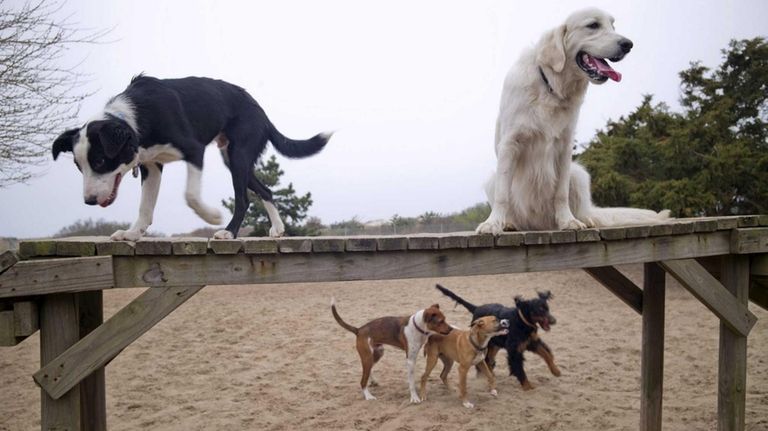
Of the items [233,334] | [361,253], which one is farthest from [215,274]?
[233,334]

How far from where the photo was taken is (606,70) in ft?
10.4

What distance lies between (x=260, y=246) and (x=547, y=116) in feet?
6.28

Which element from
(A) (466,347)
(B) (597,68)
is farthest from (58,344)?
(A) (466,347)

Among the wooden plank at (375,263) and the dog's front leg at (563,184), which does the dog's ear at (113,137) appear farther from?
the dog's front leg at (563,184)

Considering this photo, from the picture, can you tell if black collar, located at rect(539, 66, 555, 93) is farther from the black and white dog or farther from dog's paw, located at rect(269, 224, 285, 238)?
dog's paw, located at rect(269, 224, 285, 238)

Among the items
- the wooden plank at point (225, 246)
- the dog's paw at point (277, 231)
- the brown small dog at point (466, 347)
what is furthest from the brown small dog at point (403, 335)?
the wooden plank at point (225, 246)

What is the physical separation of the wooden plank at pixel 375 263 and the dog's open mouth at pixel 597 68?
1.02 meters

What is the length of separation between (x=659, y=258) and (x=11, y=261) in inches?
147

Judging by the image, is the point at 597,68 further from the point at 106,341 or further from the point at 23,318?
the point at 23,318

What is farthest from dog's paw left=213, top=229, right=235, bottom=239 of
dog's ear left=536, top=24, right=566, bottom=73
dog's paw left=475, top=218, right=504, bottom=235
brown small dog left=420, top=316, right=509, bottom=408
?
brown small dog left=420, top=316, right=509, bottom=408

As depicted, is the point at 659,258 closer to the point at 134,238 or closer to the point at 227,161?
the point at 227,161

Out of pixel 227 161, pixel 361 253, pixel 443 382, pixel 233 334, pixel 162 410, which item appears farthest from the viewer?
pixel 233 334

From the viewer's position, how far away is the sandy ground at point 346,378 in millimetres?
5246

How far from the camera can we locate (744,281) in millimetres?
4031
